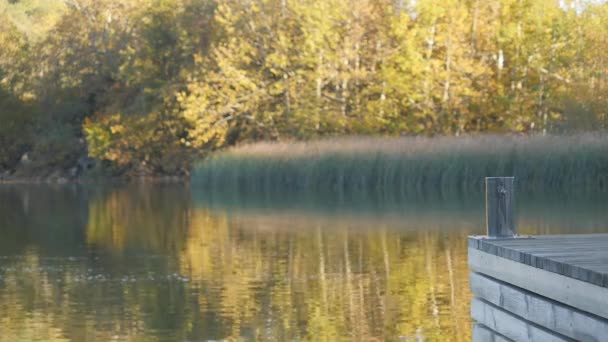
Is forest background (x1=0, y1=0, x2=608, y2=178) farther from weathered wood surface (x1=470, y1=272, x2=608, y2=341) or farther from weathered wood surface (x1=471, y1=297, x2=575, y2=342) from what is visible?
weathered wood surface (x1=470, y1=272, x2=608, y2=341)

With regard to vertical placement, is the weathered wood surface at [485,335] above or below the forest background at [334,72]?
below

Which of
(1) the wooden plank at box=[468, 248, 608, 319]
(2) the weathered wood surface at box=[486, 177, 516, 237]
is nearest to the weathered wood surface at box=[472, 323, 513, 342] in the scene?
(1) the wooden plank at box=[468, 248, 608, 319]

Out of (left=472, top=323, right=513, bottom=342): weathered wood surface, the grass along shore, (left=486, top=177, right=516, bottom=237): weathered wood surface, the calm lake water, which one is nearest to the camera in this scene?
(left=472, top=323, right=513, bottom=342): weathered wood surface

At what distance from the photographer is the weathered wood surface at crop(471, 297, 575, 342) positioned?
18.9ft

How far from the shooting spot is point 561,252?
6.10 m

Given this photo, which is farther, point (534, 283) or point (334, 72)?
point (334, 72)

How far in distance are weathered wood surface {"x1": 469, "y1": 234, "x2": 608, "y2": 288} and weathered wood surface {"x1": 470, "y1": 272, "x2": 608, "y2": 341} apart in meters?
0.16

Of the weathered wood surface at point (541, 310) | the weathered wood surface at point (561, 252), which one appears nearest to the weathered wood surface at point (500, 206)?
the weathered wood surface at point (561, 252)

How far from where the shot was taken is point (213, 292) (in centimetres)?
1112

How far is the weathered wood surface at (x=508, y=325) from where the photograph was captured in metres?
5.77

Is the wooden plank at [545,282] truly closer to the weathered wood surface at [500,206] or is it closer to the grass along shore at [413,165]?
the weathered wood surface at [500,206]

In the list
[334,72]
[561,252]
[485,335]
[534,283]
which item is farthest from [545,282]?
[334,72]

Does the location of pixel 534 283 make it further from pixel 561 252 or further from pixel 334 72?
pixel 334 72

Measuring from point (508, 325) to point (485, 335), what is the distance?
44 centimetres
